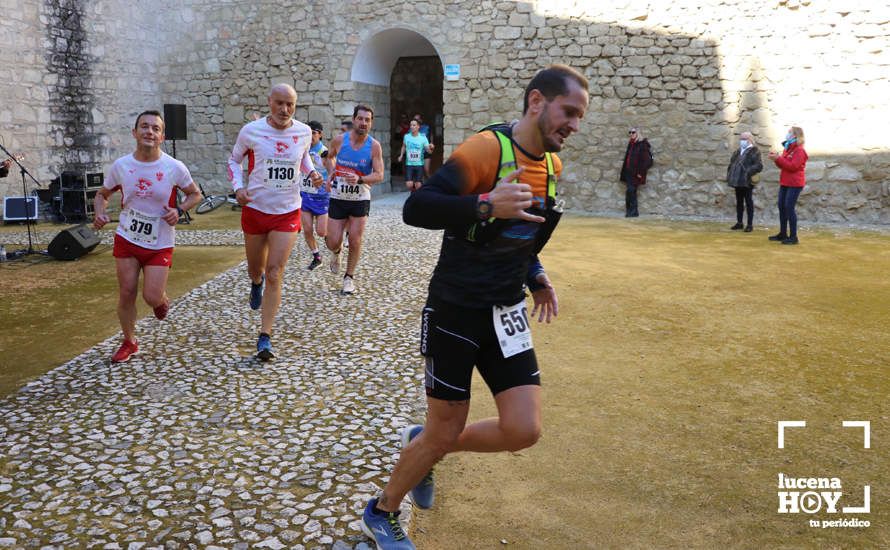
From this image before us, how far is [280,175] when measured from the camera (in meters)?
4.91

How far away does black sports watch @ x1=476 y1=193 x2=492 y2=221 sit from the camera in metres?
2.13

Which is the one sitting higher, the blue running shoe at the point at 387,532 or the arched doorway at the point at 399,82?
the arched doorway at the point at 399,82

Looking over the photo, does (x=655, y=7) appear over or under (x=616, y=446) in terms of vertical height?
over

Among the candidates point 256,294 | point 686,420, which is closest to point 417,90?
point 256,294

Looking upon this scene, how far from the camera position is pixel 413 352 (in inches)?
197

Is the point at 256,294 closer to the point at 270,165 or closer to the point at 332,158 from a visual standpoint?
the point at 270,165

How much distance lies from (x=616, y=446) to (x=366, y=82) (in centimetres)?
1330

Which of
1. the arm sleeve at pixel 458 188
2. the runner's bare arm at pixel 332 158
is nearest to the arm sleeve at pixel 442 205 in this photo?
the arm sleeve at pixel 458 188

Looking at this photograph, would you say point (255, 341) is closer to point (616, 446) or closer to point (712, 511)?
point (616, 446)

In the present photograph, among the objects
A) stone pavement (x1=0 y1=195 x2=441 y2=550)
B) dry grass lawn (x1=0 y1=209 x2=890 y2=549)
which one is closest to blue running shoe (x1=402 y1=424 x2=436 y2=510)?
dry grass lawn (x1=0 y1=209 x2=890 y2=549)

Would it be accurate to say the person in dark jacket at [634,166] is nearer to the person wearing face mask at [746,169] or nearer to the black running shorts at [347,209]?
the person wearing face mask at [746,169]

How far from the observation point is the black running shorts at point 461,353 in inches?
93.3

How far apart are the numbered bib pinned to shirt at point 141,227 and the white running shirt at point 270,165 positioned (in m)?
0.60

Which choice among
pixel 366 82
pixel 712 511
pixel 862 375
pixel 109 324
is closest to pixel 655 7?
pixel 366 82
